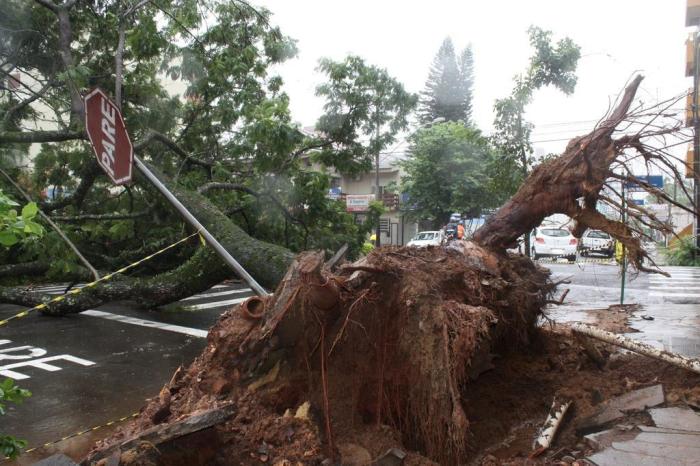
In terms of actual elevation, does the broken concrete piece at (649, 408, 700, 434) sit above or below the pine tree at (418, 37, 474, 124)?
below

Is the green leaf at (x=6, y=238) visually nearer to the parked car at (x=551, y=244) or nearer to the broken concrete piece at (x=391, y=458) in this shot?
the broken concrete piece at (x=391, y=458)

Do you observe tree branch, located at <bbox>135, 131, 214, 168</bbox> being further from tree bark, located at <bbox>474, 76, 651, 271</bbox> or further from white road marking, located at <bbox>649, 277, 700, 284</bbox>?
white road marking, located at <bbox>649, 277, 700, 284</bbox>

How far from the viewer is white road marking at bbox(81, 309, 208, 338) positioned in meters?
7.72

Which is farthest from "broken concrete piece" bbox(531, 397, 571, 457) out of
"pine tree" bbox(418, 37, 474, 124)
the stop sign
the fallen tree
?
"pine tree" bbox(418, 37, 474, 124)

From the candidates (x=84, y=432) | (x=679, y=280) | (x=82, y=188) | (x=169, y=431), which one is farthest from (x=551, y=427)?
(x=679, y=280)

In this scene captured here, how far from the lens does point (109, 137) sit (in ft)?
14.8

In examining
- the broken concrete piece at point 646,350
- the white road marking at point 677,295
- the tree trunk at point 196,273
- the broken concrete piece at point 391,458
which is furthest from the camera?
the white road marking at point 677,295

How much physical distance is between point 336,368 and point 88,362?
3.99m

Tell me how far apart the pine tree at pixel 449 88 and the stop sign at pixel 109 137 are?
28445 mm

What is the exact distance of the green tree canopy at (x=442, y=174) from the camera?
51.3ft

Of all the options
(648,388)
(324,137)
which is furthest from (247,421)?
(324,137)

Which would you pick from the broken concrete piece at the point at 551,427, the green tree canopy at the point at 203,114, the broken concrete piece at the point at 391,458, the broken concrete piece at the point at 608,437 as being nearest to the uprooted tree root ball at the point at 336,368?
the broken concrete piece at the point at 391,458

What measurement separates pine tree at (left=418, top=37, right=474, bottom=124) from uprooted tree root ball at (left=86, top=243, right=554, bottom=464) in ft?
96.6

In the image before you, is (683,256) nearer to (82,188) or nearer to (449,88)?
(449,88)
